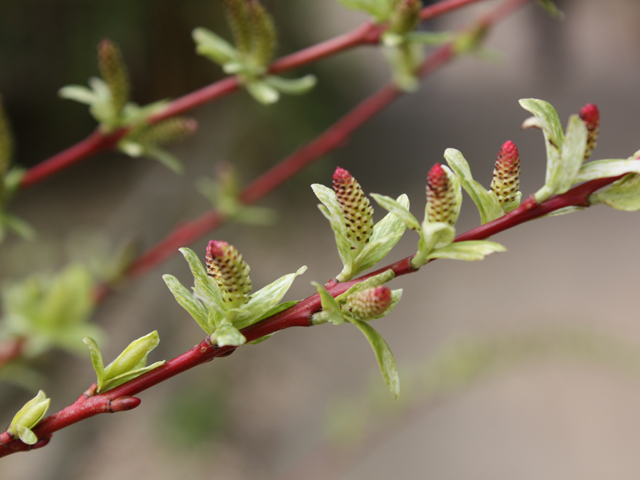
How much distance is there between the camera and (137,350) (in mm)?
168

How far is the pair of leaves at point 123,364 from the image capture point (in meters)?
0.17

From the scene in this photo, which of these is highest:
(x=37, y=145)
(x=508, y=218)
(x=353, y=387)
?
(x=37, y=145)

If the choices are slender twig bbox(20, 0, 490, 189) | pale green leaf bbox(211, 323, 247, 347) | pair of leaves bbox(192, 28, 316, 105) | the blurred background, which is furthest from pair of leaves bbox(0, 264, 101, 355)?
the blurred background

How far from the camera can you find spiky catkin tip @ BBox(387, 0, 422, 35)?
296 millimetres

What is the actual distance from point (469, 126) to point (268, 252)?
84 centimetres

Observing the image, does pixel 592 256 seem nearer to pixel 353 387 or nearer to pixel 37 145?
pixel 353 387

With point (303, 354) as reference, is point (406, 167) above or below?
above

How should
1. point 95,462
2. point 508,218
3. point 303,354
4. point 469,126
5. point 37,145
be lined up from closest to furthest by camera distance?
point 508,218 → point 95,462 → point 303,354 → point 37,145 → point 469,126

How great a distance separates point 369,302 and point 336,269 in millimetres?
1575

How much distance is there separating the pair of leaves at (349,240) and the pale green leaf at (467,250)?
15 millimetres

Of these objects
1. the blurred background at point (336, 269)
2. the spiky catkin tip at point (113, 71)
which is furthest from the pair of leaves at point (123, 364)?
the blurred background at point (336, 269)

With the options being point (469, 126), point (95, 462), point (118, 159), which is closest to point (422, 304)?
point (469, 126)

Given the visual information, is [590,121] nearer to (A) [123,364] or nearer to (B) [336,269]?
(A) [123,364]

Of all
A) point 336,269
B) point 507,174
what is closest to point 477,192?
point 507,174
